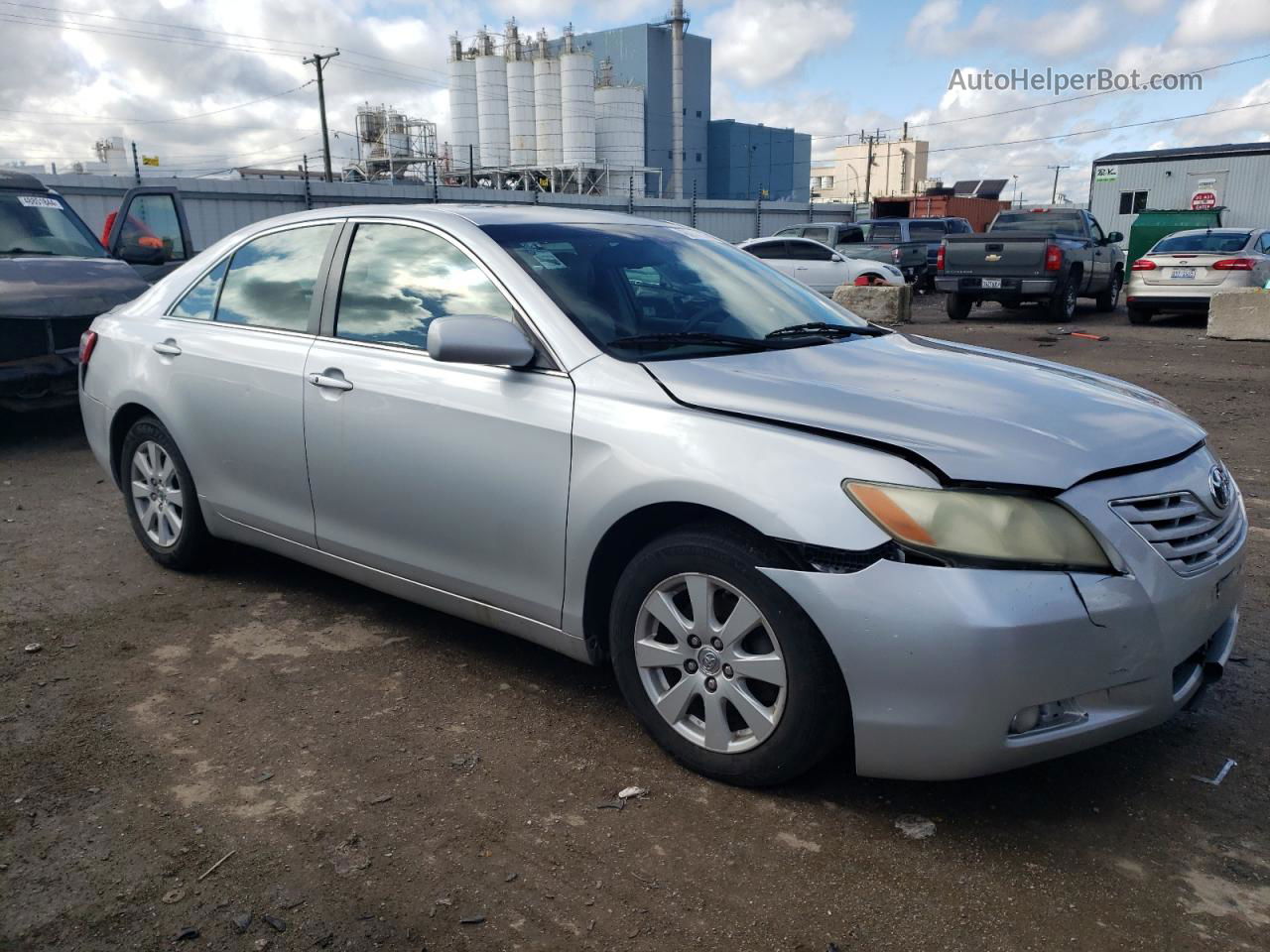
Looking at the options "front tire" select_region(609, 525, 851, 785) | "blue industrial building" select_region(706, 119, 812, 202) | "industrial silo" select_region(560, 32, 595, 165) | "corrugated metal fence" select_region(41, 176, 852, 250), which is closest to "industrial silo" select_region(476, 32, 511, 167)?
"industrial silo" select_region(560, 32, 595, 165)

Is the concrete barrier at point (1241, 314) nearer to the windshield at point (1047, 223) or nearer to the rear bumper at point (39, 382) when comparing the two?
the windshield at point (1047, 223)

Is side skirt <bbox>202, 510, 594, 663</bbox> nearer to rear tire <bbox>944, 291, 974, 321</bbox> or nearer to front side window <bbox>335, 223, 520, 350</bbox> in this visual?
front side window <bbox>335, 223, 520, 350</bbox>

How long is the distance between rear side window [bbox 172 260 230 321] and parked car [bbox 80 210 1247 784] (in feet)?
0.71

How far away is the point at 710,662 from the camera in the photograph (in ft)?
9.46

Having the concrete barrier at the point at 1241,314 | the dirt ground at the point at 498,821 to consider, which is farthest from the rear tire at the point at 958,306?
the dirt ground at the point at 498,821

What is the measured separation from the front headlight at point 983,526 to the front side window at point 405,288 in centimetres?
146

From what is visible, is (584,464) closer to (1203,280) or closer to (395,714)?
(395,714)

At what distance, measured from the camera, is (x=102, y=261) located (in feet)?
27.5

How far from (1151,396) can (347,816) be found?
2847 millimetres

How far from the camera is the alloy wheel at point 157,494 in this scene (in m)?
4.68

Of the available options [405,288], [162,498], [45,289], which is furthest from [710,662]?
[45,289]

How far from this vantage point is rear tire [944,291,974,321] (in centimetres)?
1745

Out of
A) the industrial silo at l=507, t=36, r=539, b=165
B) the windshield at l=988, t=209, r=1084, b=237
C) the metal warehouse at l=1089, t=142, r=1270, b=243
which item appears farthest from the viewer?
the industrial silo at l=507, t=36, r=539, b=165

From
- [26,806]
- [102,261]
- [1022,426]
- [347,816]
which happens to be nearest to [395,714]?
[347,816]
